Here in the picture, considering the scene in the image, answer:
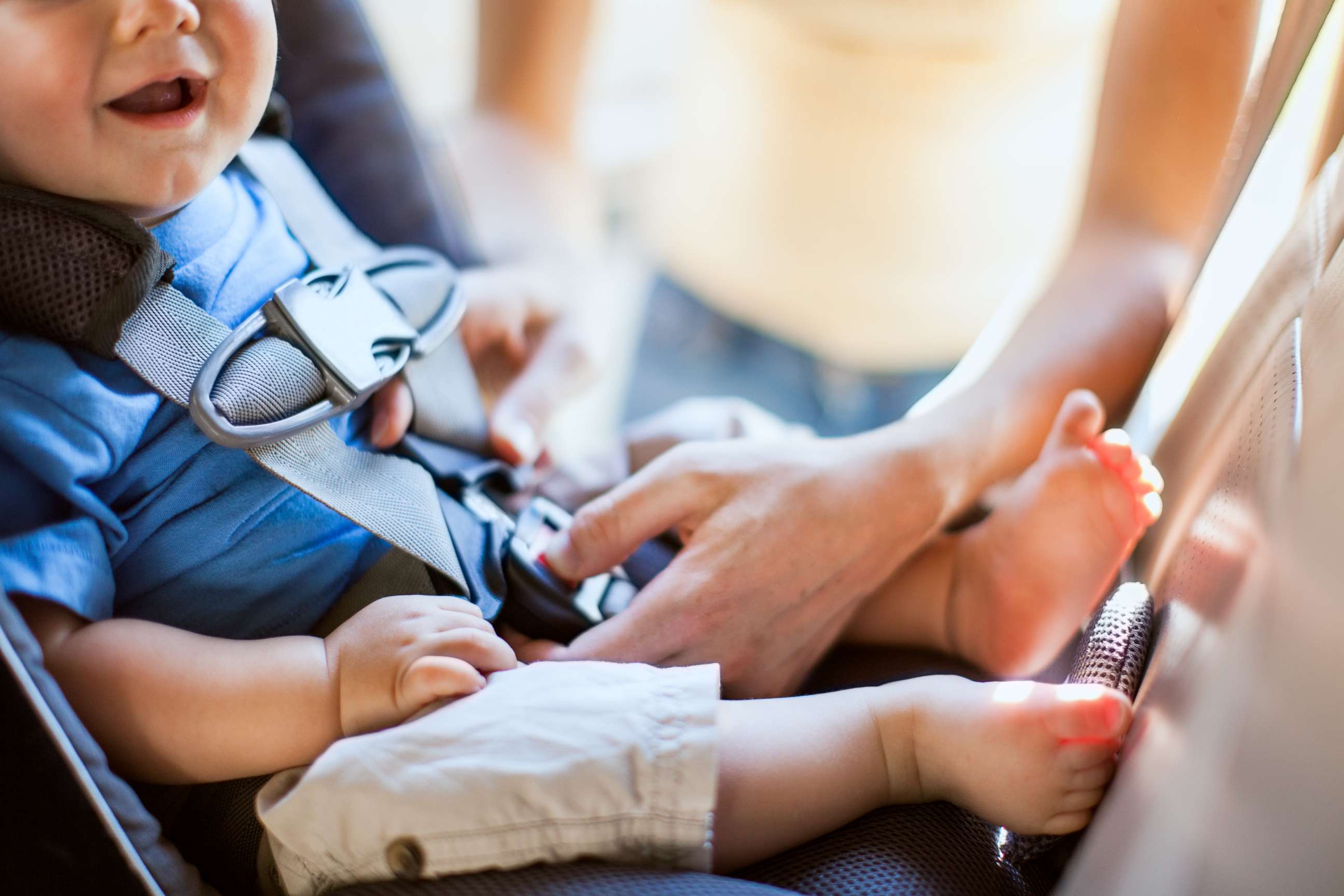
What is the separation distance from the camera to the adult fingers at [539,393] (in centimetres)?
87

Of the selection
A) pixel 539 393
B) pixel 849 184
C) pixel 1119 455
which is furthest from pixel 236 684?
pixel 849 184

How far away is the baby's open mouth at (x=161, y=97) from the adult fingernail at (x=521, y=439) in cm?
34

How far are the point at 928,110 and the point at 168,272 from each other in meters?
1.20

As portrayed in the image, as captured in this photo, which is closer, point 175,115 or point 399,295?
point 175,115

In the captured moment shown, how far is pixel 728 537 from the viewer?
725 mm

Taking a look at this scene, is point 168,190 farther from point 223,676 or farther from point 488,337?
point 488,337

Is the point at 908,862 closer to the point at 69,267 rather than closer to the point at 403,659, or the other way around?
the point at 403,659

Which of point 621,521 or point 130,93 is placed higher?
point 130,93

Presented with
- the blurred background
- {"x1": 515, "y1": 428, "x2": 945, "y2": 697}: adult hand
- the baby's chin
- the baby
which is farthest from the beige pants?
the blurred background

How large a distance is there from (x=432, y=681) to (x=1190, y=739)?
37 centimetres

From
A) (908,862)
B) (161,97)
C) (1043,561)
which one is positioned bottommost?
(908,862)

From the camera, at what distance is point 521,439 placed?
0.88 metres

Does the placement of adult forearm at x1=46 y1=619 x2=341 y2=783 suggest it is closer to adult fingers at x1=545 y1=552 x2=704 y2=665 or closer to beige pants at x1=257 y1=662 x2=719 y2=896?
beige pants at x1=257 y1=662 x2=719 y2=896

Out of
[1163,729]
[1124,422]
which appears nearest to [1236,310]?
[1124,422]
